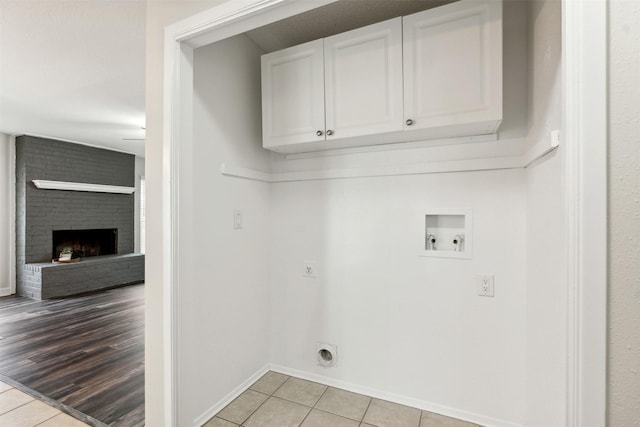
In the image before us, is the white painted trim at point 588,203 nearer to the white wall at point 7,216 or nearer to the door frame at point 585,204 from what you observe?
the door frame at point 585,204

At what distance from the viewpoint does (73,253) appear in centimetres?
537

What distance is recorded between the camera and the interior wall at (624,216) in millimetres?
716

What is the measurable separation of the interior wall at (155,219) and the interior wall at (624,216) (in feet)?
5.55

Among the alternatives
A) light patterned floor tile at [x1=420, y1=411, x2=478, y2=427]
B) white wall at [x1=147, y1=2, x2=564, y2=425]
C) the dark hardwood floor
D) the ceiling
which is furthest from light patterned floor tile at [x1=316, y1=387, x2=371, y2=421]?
the ceiling

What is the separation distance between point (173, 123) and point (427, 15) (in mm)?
1422

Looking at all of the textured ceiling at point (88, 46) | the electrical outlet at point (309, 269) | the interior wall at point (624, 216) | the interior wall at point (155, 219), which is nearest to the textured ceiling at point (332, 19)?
the textured ceiling at point (88, 46)

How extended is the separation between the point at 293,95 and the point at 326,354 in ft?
5.92

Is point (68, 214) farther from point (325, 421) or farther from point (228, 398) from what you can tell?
point (325, 421)

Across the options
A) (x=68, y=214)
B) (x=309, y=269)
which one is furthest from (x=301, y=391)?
(x=68, y=214)

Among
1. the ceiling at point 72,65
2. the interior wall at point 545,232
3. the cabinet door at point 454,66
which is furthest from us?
the ceiling at point 72,65

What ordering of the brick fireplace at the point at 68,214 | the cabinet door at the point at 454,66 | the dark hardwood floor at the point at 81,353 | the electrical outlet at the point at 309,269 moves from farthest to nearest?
1. the brick fireplace at the point at 68,214
2. the electrical outlet at the point at 309,269
3. the dark hardwood floor at the point at 81,353
4. the cabinet door at the point at 454,66

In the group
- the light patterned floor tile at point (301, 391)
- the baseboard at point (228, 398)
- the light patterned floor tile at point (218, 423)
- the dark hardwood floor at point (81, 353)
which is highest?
the baseboard at point (228, 398)

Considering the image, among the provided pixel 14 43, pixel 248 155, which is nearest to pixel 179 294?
pixel 248 155

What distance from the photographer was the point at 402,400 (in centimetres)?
196
